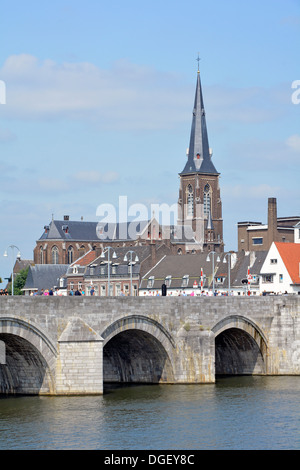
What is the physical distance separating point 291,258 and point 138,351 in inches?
1503

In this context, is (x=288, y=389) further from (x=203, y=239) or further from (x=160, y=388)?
(x=203, y=239)

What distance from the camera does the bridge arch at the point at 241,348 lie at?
229 ft

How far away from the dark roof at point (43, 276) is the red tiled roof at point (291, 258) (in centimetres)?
6945

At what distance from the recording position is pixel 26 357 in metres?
58.5

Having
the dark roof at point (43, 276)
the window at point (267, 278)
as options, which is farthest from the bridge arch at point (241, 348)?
the dark roof at point (43, 276)

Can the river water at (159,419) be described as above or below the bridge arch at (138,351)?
below

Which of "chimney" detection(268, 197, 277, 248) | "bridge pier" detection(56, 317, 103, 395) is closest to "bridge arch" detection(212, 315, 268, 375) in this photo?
"bridge pier" detection(56, 317, 103, 395)

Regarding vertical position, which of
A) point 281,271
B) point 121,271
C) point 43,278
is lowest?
point 281,271

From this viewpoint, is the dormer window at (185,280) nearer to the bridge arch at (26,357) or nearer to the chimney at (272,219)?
the chimney at (272,219)

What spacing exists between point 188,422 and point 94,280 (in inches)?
3516

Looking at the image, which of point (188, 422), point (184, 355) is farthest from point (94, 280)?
point (188, 422)

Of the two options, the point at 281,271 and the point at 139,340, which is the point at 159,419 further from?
the point at 281,271

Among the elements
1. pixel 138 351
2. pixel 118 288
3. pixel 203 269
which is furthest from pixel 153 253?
pixel 138 351

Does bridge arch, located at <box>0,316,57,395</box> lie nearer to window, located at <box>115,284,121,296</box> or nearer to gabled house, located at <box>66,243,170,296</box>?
gabled house, located at <box>66,243,170,296</box>
